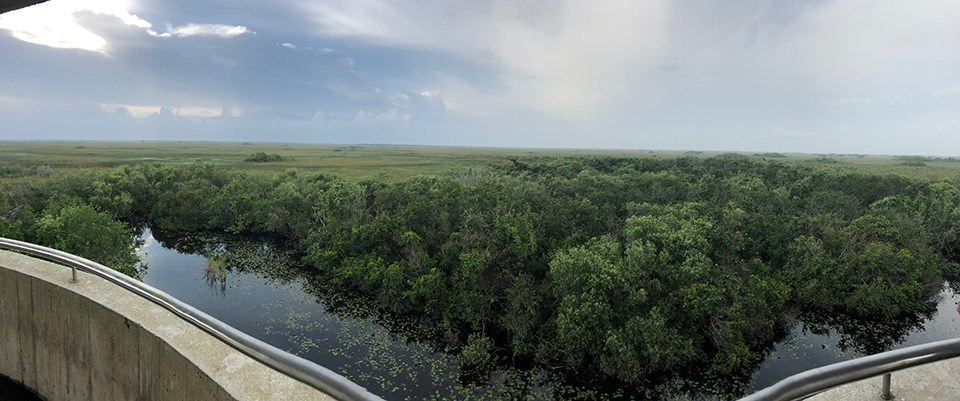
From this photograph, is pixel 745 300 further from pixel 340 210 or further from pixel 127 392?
pixel 340 210

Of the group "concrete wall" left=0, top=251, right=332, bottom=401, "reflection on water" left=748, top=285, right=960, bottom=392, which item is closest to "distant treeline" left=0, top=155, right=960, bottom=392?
"reflection on water" left=748, top=285, right=960, bottom=392

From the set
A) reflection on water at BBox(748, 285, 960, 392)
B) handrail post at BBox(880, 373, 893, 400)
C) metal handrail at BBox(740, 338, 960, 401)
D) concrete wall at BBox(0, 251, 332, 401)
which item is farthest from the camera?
reflection on water at BBox(748, 285, 960, 392)

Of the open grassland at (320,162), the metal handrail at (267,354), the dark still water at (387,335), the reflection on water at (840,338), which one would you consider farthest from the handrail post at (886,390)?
the open grassland at (320,162)

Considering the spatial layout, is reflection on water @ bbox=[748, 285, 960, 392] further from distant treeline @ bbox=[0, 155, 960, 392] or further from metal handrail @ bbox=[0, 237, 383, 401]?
metal handrail @ bbox=[0, 237, 383, 401]

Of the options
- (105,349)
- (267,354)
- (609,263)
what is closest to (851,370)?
(267,354)

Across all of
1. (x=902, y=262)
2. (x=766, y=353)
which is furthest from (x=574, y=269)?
(x=902, y=262)

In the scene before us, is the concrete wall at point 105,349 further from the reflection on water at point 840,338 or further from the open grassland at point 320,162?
the open grassland at point 320,162
